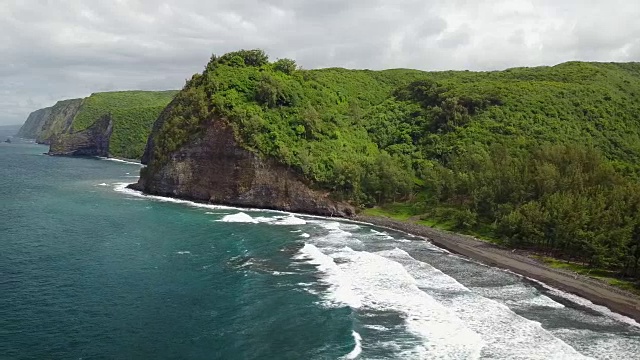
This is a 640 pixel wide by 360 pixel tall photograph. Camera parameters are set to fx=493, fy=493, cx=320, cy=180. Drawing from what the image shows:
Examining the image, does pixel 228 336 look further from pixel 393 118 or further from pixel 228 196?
pixel 393 118

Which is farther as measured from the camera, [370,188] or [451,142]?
[451,142]

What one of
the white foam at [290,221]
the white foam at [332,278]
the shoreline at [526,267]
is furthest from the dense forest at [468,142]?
the white foam at [332,278]

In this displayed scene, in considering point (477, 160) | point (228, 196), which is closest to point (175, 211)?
point (228, 196)

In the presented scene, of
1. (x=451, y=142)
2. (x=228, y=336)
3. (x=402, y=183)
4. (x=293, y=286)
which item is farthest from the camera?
(x=451, y=142)

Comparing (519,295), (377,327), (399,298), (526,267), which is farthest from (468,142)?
(377,327)

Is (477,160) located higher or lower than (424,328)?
higher

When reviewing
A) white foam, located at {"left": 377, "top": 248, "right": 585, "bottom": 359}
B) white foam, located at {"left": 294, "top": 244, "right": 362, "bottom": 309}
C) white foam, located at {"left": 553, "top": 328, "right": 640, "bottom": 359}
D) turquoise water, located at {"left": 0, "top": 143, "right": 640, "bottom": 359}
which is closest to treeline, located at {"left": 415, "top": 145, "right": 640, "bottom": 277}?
turquoise water, located at {"left": 0, "top": 143, "right": 640, "bottom": 359}

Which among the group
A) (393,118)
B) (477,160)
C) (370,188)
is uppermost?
(393,118)
